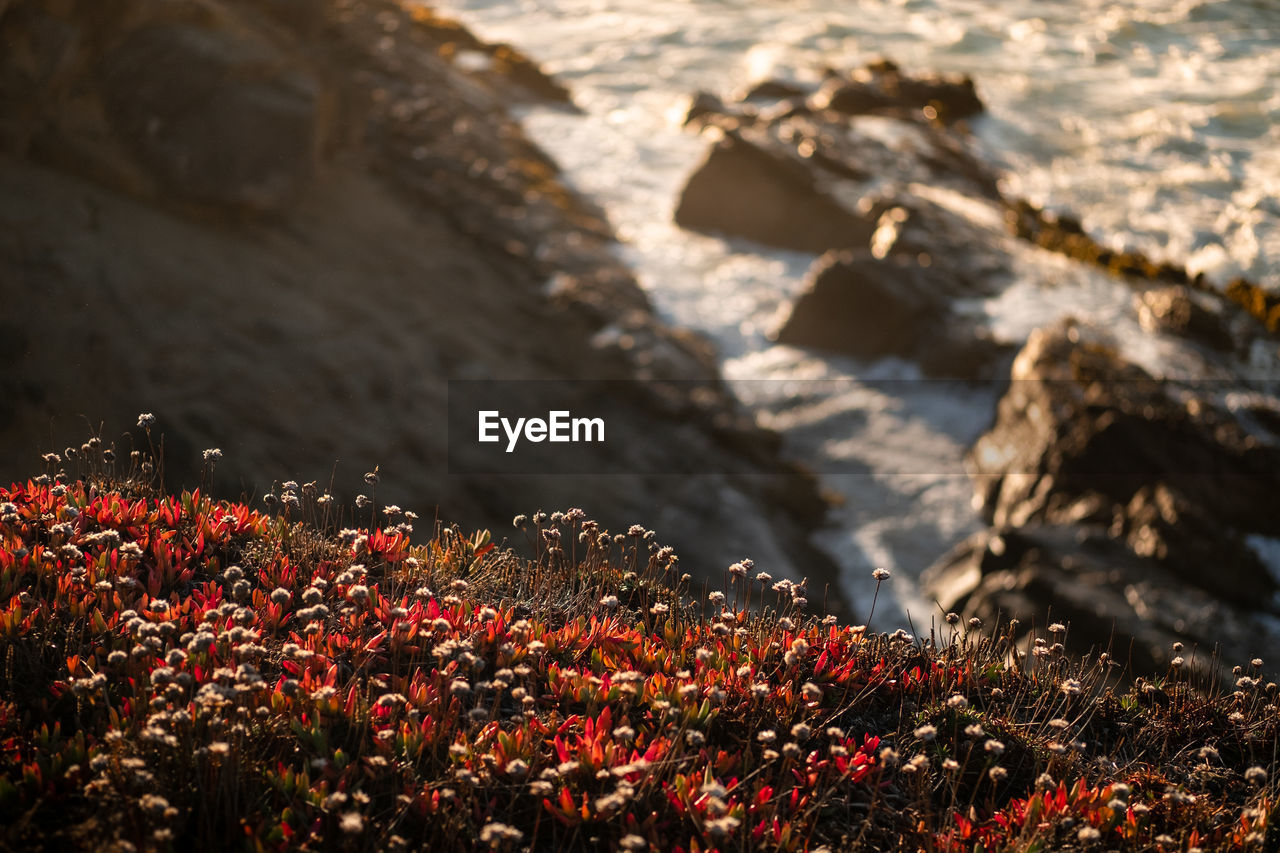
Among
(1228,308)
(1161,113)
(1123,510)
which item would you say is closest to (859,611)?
(1123,510)

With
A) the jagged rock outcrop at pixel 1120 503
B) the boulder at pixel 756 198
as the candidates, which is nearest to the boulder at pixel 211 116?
the boulder at pixel 756 198

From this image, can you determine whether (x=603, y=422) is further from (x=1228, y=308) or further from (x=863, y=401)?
(x=1228, y=308)

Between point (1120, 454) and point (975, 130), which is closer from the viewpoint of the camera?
point (1120, 454)

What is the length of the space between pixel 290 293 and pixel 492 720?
10.3m

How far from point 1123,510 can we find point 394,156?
1341 centimetres

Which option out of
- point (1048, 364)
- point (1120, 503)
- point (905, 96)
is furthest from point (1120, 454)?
point (905, 96)

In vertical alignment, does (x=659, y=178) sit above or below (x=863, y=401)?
above

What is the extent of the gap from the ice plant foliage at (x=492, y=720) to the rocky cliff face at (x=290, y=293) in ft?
13.7

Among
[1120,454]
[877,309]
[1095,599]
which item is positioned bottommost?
[1095,599]

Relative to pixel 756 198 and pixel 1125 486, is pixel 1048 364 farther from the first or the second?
pixel 756 198

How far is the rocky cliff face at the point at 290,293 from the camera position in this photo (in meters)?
10.4

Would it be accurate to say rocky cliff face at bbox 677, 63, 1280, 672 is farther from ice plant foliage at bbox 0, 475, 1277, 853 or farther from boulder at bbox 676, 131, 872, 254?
ice plant foliage at bbox 0, 475, 1277, 853

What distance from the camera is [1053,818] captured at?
13.1ft

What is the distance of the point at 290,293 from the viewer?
1300 cm
